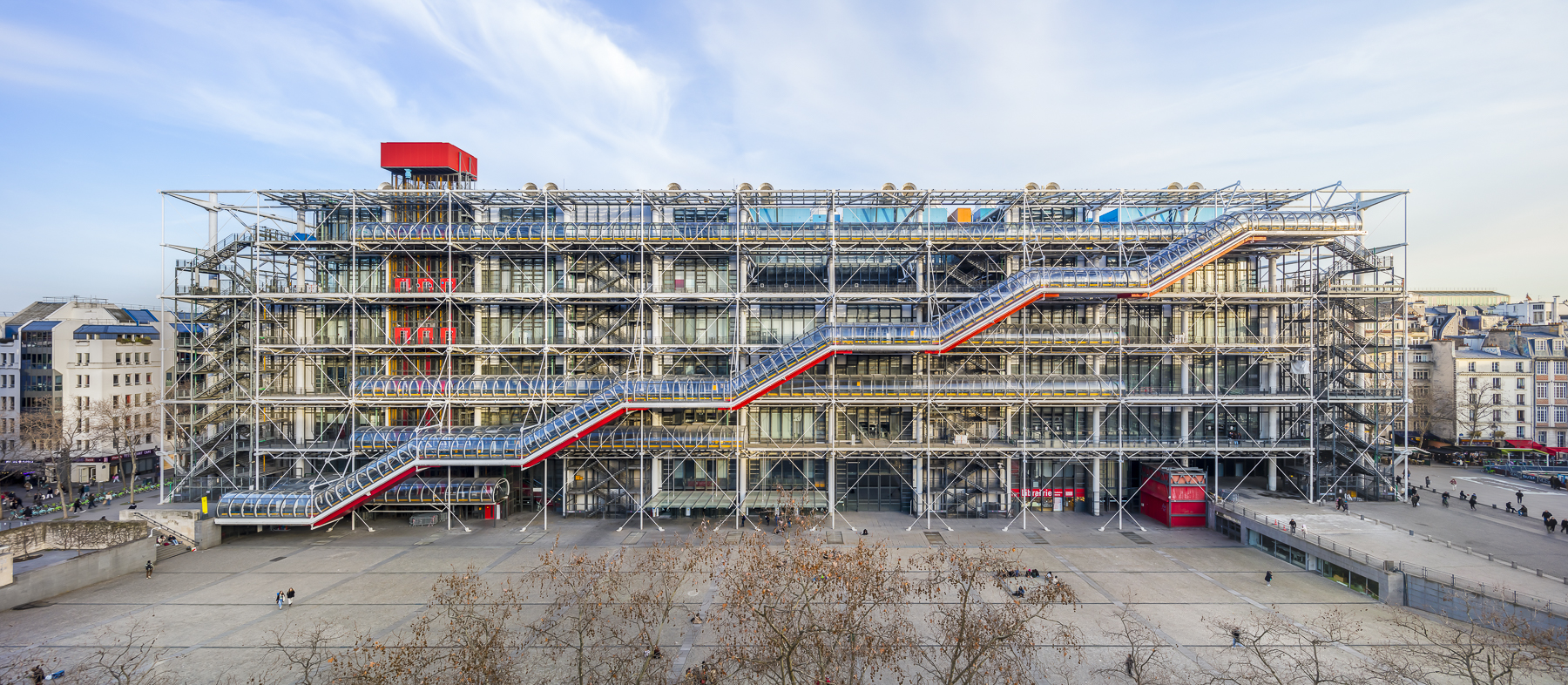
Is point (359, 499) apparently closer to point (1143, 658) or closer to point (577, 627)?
point (577, 627)

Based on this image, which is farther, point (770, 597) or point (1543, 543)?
point (1543, 543)

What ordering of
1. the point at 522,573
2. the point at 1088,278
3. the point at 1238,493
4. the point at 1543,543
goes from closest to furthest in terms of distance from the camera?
the point at 522,573 → the point at 1543,543 → the point at 1088,278 → the point at 1238,493

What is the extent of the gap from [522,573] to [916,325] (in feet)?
55.7

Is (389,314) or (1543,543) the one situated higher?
(389,314)

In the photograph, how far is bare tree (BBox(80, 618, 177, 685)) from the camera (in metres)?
13.7

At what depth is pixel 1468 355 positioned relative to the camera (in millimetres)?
44938

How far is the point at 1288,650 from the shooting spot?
1523 cm

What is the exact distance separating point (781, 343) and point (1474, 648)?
875 inches

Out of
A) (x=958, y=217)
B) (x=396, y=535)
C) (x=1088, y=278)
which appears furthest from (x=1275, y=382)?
(x=396, y=535)

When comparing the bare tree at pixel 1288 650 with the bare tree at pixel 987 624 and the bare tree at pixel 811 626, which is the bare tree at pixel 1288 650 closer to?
the bare tree at pixel 987 624

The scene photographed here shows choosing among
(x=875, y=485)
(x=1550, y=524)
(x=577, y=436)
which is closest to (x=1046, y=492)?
(x=875, y=485)

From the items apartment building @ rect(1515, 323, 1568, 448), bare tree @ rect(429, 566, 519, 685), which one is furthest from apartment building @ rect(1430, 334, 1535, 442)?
bare tree @ rect(429, 566, 519, 685)

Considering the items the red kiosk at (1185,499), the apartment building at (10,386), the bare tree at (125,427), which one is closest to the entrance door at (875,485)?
the red kiosk at (1185,499)

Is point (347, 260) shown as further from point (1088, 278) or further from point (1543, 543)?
point (1543, 543)
